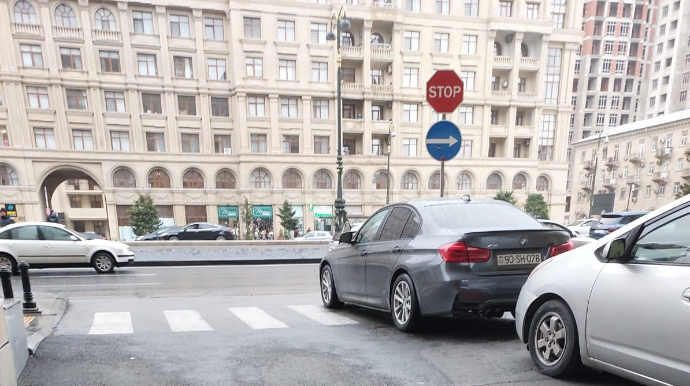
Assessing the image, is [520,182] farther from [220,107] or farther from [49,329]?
[49,329]

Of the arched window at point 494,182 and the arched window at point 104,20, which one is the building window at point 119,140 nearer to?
the arched window at point 104,20

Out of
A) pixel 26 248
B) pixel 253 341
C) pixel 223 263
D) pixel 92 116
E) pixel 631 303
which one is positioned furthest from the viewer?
pixel 92 116

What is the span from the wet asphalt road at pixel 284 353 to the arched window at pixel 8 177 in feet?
122

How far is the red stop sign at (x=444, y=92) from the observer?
651cm

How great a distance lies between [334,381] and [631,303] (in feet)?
7.08

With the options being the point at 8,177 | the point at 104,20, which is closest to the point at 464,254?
the point at 104,20

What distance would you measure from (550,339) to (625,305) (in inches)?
28.9

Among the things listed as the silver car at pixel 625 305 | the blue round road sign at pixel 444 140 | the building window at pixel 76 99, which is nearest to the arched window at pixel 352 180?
the building window at pixel 76 99

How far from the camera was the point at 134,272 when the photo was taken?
1107 centimetres

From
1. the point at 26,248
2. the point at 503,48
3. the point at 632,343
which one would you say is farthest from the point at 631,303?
the point at 503,48

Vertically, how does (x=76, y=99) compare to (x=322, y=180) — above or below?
above

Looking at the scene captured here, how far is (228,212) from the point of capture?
36.1 meters

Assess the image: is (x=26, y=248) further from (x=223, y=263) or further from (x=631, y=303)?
(x=631, y=303)

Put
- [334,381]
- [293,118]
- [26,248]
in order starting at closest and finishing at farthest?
[334,381] → [26,248] → [293,118]
